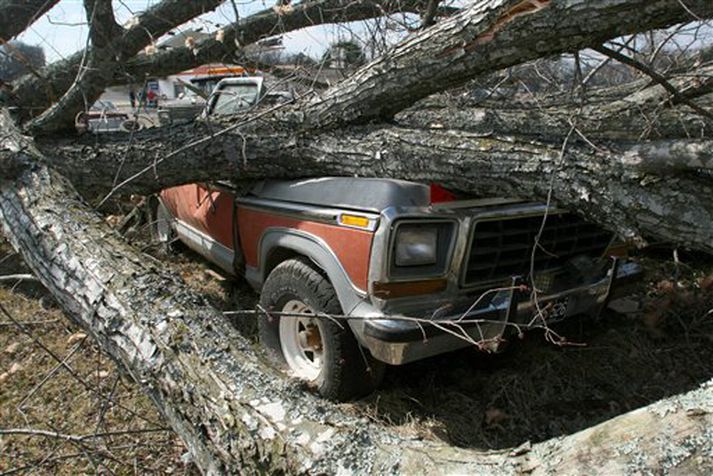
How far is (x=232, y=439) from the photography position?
166 cm

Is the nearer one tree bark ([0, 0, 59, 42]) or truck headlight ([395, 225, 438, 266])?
truck headlight ([395, 225, 438, 266])

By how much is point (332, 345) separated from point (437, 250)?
2.50 ft

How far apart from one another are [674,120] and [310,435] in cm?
298

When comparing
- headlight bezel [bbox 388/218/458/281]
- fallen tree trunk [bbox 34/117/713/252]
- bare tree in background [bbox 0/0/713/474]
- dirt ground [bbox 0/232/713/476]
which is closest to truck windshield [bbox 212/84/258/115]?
bare tree in background [bbox 0/0/713/474]

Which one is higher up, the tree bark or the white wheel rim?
the tree bark

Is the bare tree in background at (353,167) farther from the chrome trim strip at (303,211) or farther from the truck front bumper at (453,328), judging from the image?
the truck front bumper at (453,328)

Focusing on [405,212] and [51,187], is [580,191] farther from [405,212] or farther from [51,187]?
[51,187]

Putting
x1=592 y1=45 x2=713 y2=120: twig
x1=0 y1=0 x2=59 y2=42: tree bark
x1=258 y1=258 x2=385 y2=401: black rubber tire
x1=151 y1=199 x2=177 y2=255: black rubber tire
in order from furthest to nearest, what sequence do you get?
1. x1=151 y1=199 x2=177 y2=255: black rubber tire
2. x1=0 y1=0 x2=59 y2=42: tree bark
3. x1=258 y1=258 x2=385 y2=401: black rubber tire
4. x1=592 y1=45 x2=713 y2=120: twig

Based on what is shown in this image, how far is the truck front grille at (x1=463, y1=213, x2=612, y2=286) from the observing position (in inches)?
117

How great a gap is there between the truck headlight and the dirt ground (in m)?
0.86

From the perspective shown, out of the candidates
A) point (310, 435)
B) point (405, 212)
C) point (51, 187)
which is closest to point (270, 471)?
point (310, 435)

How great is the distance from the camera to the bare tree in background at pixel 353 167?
151 centimetres

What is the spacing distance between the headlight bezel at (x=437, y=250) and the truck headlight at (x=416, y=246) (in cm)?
1

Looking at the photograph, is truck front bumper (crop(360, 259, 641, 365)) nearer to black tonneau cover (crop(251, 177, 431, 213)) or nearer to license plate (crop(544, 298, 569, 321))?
license plate (crop(544, 298, 569, 321))
